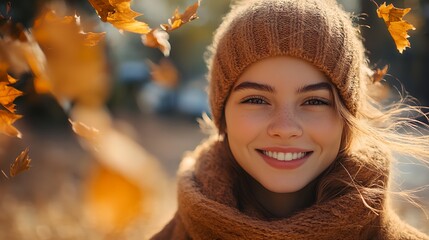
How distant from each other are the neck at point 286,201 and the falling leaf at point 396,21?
74 centimetres

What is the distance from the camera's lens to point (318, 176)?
2.44 metres

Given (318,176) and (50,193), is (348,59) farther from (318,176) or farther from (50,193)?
(50,193)

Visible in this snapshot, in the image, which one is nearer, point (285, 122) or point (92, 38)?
point (92, 38)

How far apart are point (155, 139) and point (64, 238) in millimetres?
6765

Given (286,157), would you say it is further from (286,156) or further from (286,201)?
(286,201)

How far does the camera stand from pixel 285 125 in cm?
217

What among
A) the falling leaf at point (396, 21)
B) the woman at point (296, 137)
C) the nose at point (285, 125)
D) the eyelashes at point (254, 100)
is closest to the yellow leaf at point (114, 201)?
the woman at point (296, 137)

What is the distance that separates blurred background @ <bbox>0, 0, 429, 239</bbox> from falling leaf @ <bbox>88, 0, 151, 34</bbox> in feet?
0.55

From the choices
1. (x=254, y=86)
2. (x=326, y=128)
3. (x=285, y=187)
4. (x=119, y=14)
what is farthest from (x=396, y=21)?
(x=119, y=14)

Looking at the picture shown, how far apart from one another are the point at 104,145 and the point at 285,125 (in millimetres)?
913

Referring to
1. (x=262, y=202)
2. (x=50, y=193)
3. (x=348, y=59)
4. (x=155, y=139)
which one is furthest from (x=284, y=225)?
(x=155, y=139)

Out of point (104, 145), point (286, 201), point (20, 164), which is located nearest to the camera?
point (20, 164)

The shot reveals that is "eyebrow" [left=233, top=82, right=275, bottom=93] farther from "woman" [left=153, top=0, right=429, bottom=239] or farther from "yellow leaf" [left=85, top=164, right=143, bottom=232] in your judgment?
"yellow leaf" [left=85, top=164, right=143, bottom=232]

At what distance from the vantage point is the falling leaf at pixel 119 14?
74.5 inches
